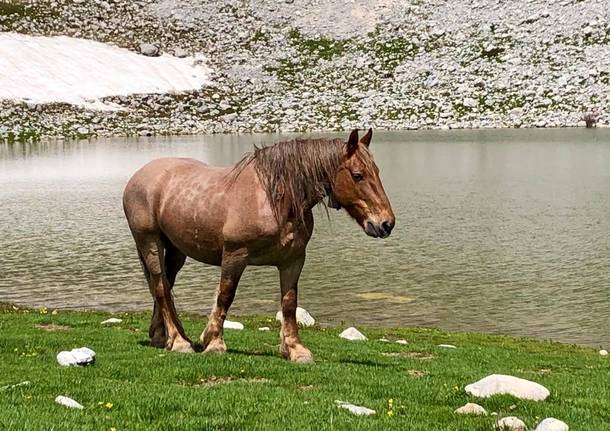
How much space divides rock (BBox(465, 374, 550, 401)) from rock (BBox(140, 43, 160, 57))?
177 meters

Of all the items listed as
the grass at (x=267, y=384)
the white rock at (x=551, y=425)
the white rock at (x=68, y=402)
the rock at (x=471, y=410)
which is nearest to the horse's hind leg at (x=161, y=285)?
the grass at (x=267, y=384)

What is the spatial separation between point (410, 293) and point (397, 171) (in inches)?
2092

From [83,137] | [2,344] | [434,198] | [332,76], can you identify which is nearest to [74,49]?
[83,137]

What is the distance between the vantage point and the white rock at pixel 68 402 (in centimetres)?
1102

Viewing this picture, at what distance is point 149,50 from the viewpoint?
182m

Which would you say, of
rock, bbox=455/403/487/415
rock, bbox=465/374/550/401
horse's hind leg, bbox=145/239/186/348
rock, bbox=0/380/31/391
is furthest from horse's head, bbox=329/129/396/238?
rock, bbox=0/380/31/391

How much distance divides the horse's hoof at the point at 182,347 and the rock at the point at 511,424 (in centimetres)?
770

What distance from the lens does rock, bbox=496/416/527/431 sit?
10781mm

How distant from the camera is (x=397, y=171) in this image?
287ft

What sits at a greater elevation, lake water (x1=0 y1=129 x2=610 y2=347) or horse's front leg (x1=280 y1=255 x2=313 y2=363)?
horse's front leg (x1=280 y1=255 x2=313 y2=363)

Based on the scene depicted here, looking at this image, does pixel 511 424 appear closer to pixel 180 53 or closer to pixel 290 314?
pixel 290 314

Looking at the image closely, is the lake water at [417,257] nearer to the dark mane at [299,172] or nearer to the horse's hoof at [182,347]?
the horse's hoof at [182,347]

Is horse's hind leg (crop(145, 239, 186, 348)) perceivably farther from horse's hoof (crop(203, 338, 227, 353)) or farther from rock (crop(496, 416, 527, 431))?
rock (crop(496, 416, 527, 431))

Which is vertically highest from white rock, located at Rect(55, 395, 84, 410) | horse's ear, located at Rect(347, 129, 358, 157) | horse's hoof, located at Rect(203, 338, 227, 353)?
horse's ear, located at Rect(347, 129, 358, 157)
